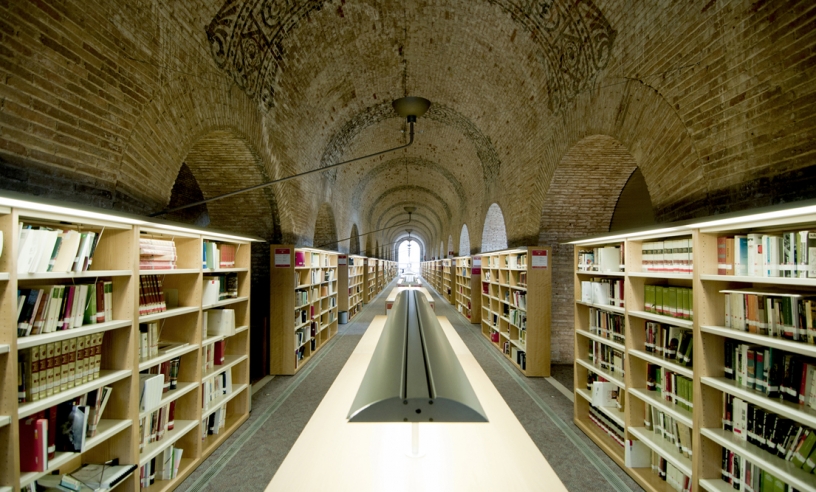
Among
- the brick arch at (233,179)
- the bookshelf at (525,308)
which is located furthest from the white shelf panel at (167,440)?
the bookshelf at (525,308)

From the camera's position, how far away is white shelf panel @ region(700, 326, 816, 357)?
2032 mm

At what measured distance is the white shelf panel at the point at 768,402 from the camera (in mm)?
2062

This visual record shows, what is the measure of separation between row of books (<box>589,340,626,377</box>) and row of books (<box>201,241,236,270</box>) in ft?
14.4

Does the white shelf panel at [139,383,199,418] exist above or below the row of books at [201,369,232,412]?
above

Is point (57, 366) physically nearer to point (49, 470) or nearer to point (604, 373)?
point (49, 470)

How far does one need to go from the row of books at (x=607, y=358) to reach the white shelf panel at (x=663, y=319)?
0.51 metres

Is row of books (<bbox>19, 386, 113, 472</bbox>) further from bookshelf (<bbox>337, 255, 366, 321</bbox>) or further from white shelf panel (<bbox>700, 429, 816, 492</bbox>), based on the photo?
bookshelf (<bbox>337, 255, 366, 321</bbox>)

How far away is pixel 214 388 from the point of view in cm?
411

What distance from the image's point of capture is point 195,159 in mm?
A: 5277

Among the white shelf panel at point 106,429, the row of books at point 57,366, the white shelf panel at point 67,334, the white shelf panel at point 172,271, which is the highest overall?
the white shelf panel at point 172,271

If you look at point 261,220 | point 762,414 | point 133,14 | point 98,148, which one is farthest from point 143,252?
point 762,414

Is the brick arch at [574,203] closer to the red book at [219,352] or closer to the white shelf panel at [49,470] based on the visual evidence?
the red book at [219,352]

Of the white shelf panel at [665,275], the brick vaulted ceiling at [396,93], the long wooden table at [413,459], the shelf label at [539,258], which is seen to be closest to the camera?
the long wooden table at [413,459]

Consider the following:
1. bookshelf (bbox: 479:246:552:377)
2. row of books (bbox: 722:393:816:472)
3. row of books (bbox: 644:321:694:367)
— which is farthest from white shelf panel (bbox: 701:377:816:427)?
bookshelf (bbox: 479:246:552:377)
